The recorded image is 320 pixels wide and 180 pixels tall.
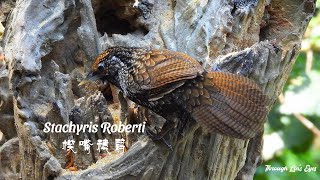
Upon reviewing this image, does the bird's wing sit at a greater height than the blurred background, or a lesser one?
greater

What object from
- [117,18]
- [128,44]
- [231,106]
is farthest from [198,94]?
[117,18]

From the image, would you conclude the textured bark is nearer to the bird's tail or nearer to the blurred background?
the bird's tail

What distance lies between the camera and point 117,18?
326 centimetres

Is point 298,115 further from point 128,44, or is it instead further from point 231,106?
point 231,106

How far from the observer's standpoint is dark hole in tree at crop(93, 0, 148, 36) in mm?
3145

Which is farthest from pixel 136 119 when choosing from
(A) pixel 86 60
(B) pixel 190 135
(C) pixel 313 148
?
(C) pixel 313 148

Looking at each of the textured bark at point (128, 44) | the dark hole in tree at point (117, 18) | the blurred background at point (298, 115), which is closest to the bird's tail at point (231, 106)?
the textured bark at point (128, 44)

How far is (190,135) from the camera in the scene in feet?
8.11

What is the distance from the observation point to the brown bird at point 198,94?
7.29 feet

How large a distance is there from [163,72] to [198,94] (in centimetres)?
15

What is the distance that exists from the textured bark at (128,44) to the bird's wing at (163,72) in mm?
219

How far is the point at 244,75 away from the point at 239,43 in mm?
474

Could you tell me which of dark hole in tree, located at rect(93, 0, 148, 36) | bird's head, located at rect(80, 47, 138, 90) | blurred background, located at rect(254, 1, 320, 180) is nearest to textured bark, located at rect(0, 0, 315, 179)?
dark hole in tree, located at rect(93, 0, 148, 36)

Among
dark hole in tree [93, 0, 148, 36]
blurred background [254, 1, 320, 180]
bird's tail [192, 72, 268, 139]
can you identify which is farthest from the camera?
blurred background [254, 1, 320, 180]
